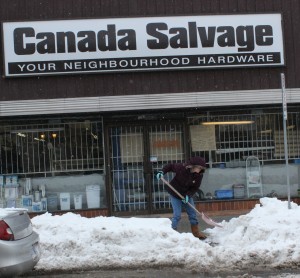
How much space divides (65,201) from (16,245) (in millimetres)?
6192

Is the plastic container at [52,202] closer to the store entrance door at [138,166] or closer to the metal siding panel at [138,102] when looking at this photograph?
the store entrance door at [138,166]

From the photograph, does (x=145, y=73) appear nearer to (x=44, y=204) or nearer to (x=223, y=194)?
(x=223, y=194)

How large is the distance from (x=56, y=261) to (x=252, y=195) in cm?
641

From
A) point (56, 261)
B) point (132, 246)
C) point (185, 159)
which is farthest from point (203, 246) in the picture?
point (185, 159)

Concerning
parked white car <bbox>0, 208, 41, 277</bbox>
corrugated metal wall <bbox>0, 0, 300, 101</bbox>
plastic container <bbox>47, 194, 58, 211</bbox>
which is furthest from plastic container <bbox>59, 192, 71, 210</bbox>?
parked white car <bbox>0, 208, 41, 277</bbox>

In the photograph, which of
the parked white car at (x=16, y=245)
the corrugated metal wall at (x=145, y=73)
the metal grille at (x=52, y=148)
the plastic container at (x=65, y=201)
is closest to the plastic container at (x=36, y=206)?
the plastic container at (x=65, y=201)

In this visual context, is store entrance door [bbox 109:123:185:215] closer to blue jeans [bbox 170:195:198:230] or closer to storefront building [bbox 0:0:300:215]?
storefront building [bbox 0:0:300:215]

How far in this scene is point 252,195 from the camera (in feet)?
42.4

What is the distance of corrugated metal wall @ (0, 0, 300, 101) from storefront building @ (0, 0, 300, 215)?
2 centimetres

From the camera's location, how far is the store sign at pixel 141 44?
38.9ft

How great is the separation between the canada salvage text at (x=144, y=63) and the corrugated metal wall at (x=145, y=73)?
15 centimetres

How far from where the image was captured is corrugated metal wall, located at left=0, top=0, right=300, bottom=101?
11.9 meters

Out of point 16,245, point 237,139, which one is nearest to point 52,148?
point 237,139

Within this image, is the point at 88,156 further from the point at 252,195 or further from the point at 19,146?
the point at 252,195
